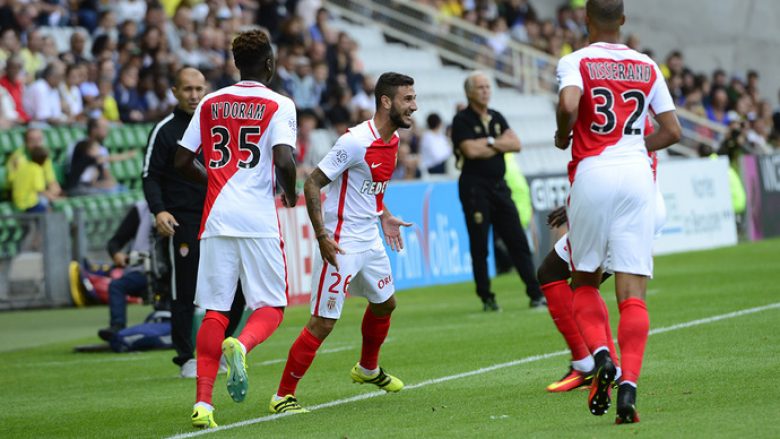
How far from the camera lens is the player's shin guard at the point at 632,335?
287 inches

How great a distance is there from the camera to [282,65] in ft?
80.8

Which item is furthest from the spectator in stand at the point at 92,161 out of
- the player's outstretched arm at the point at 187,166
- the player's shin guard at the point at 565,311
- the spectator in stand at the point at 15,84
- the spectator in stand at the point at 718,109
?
the spectator in stand at the point at 718,109

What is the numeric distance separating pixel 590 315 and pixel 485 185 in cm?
756

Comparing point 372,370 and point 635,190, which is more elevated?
point 635,190

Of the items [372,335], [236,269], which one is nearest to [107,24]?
[372,335]

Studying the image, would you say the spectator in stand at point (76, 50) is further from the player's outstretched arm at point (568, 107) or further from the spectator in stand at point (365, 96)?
the player's outstretched arm at point (568, 107)

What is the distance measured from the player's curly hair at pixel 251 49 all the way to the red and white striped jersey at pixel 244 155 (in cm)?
12

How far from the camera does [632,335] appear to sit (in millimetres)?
7410

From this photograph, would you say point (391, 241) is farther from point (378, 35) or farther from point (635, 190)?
point (378, 35)

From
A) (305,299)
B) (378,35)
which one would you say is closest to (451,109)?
(378,35)

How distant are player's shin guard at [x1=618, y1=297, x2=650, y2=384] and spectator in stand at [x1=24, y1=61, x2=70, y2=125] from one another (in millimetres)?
14569

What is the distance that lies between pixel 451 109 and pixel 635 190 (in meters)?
21.1

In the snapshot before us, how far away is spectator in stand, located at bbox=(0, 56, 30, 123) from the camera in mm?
20406

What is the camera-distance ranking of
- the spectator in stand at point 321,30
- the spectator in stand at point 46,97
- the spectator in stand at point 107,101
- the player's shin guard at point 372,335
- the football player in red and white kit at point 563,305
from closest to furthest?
the football player in red and white kit at point 563,305 < the player's shin guard at point 372,335 < the spectator in stand at point 46,97 < the spectator in stand at point 107,101 < the spectator in stand at point 321,30
